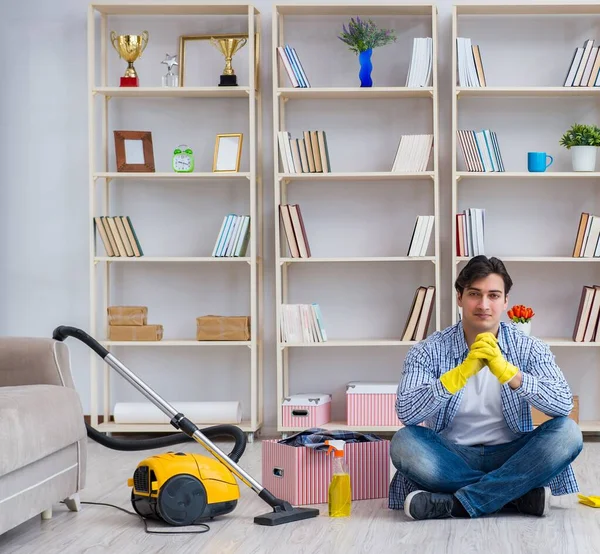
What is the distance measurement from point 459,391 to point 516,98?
235 cm

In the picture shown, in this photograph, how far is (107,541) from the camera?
111 inches

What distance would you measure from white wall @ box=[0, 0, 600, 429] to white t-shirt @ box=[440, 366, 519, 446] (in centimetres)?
181

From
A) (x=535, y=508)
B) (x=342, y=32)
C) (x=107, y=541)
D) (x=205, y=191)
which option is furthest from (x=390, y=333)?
(x=107, y=541)

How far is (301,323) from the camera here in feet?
15.6

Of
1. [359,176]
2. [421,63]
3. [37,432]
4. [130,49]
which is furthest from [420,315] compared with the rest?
[37,432]

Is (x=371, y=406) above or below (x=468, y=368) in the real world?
below

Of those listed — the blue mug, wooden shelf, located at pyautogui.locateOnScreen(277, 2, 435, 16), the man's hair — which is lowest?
the man's hair

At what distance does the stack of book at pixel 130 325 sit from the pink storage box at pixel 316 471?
60.8 inches

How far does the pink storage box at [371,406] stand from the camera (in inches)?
185

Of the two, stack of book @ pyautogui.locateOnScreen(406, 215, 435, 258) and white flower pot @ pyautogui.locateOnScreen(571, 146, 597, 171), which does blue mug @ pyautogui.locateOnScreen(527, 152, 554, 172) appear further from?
stack of book @ pyautogui.locateOnScreen(406, 215, 435, 258)

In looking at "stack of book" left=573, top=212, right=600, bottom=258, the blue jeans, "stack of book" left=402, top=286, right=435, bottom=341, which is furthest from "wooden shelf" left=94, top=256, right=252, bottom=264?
the blue jeans

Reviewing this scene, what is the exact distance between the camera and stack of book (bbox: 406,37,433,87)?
15.5ft

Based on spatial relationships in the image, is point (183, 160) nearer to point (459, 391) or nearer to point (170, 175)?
point (170, 175)

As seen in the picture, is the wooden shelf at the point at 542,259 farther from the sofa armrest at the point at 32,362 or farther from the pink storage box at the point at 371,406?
the sofa armrest at the point at 32,362
